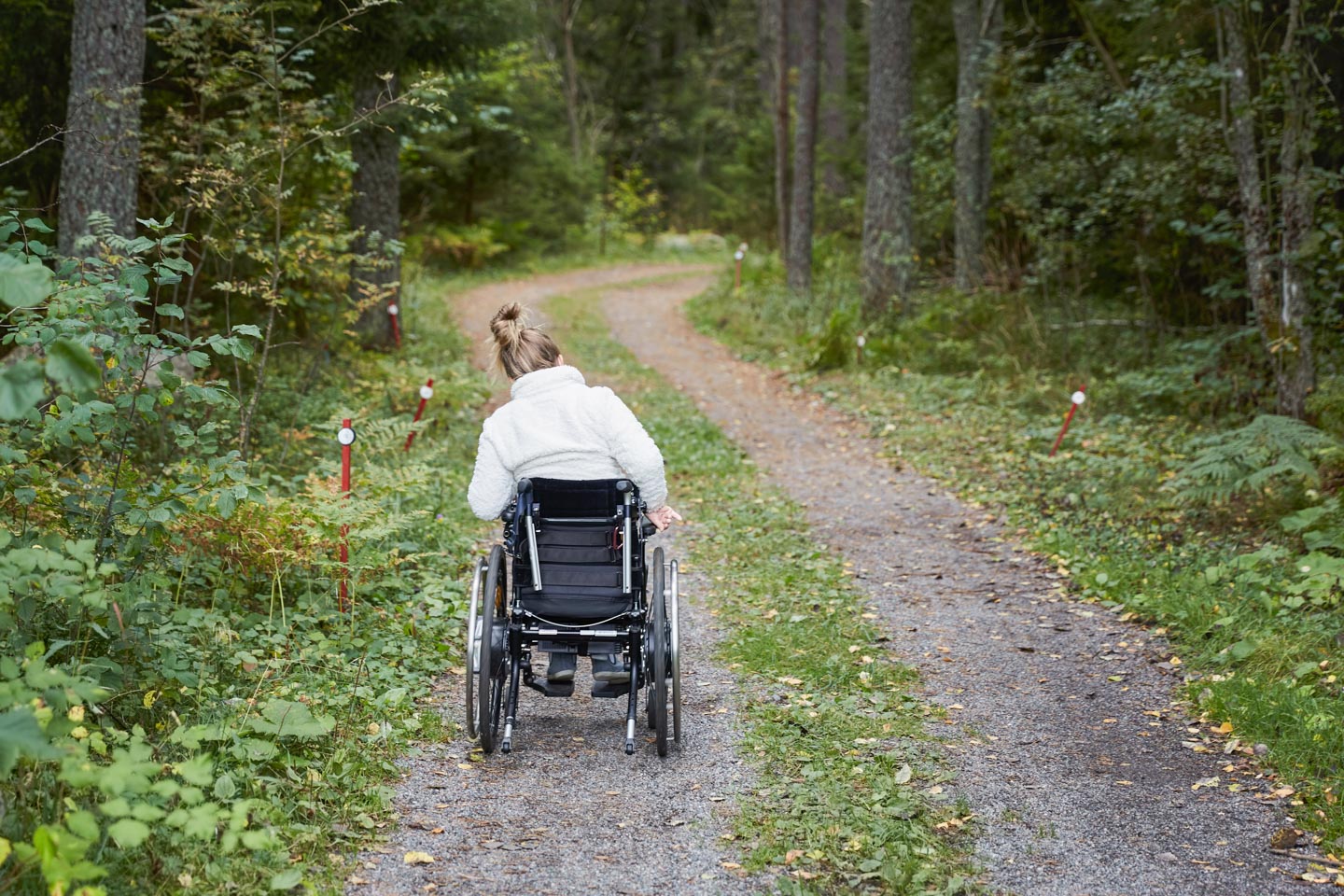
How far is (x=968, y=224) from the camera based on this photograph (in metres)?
16.0

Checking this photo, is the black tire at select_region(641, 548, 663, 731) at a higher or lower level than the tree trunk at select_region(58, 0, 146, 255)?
lower

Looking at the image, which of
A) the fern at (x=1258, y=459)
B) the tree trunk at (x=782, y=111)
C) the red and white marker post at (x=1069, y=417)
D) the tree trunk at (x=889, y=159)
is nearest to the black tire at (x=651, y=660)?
A: the fern at (x=1258, y=459)

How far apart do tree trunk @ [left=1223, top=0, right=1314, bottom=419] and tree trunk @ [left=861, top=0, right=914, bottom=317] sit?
7388 millimetres

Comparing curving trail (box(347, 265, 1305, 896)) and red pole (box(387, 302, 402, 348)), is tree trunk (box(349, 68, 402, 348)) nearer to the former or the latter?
red pole (box(387, 302, 402, 348))

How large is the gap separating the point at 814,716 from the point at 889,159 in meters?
13.1

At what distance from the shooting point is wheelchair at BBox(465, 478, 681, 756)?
467 cm

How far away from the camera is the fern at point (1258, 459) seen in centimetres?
752

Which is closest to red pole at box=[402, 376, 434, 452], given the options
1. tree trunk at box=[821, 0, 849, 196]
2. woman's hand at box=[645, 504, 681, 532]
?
woman's hand at box=[645, 504, 681, 532]

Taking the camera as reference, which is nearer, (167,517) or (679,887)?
(679,887)

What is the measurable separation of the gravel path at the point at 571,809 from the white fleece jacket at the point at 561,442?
1114 millimetres

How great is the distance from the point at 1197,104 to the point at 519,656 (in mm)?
10484

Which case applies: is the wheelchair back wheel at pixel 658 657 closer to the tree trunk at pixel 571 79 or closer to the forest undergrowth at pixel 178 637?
the forest undergrowth at pixel 178 637

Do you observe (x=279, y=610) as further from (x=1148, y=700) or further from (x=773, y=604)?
(x=1148, y=700)

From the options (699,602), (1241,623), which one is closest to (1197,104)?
(1241,623)
